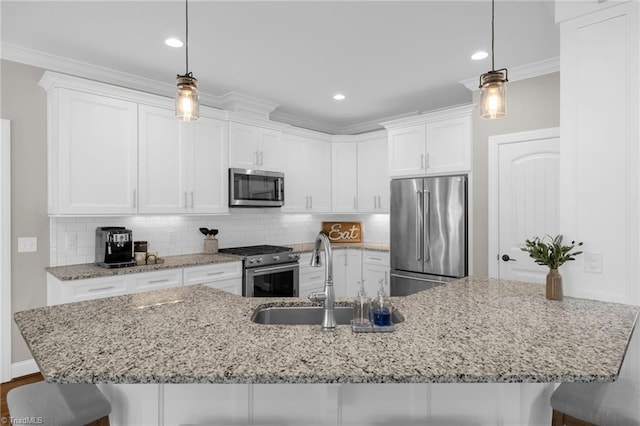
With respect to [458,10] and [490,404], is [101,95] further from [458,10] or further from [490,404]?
[490,404]

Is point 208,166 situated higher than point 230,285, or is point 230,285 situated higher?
point 208,166

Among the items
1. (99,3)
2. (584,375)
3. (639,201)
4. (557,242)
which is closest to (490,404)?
(584,375)

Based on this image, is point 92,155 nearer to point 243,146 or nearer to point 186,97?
point 243,146

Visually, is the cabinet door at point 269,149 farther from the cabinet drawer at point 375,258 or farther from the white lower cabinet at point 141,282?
the cabinet drawer at point 375,258

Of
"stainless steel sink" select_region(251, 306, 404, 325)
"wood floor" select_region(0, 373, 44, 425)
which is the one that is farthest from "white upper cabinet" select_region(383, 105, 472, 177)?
"wood floor" select_region(0, 373, 44, 425)

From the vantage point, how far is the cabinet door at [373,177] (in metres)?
4.99

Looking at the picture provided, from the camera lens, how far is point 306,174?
506cm

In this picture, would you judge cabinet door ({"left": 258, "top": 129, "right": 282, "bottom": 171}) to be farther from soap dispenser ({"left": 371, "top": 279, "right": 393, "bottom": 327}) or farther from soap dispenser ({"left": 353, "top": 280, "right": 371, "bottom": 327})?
soap dispenser ({"left": 371, "top": 279, "right": 393, "bottom": 327})

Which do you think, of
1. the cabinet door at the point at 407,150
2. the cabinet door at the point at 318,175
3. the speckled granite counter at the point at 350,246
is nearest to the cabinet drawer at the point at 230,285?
the speckled granite counter at the point at 350,246

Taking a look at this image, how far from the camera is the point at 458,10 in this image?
249cm

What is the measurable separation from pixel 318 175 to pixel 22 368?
12.2 ft

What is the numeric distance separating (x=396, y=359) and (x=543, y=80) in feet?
11.0

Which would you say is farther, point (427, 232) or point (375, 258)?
point (375, 258)

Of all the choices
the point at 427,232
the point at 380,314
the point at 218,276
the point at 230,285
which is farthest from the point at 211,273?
the point at 380,314
